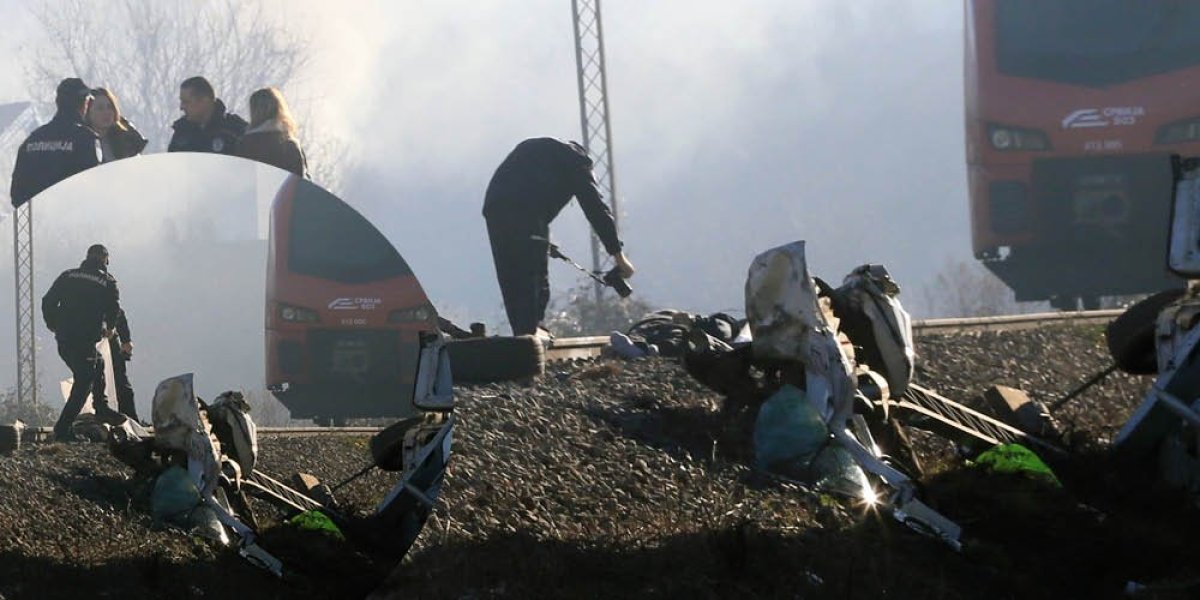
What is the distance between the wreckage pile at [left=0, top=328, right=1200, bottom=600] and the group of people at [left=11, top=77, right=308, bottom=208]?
59 centimetres

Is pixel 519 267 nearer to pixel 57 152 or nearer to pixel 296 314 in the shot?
pixel 296 314

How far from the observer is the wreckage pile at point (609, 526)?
13.2 feet

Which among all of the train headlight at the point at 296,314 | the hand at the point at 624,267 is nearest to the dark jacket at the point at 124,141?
the train headlight at the point at 296,314

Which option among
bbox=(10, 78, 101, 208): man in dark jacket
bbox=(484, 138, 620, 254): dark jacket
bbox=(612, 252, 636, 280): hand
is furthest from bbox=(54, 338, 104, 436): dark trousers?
bbox=(612, 252, 636, 280): hand

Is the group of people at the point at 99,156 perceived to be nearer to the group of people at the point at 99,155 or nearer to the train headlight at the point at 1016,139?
the group of people at the point at 99,155

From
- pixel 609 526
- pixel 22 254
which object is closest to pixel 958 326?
pixel 609 526

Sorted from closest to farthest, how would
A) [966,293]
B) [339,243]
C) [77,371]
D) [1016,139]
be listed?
1. [339,243]
2. [77,371]
3. [1016,139]
4. [966,293]

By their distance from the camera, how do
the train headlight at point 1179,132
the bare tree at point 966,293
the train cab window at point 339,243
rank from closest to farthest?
1. the train cab window at point 339,243
2. the train headlight at point 1179,132
3. the bare tree at point 966,293

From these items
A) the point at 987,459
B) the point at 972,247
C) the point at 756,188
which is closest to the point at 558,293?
the point at 987,459

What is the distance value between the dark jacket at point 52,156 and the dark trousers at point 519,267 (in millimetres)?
1568

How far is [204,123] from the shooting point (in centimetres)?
387

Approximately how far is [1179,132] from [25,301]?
15.4 metres

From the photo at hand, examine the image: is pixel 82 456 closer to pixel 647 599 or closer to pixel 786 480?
pixel 647 599

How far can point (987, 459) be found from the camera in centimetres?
602
